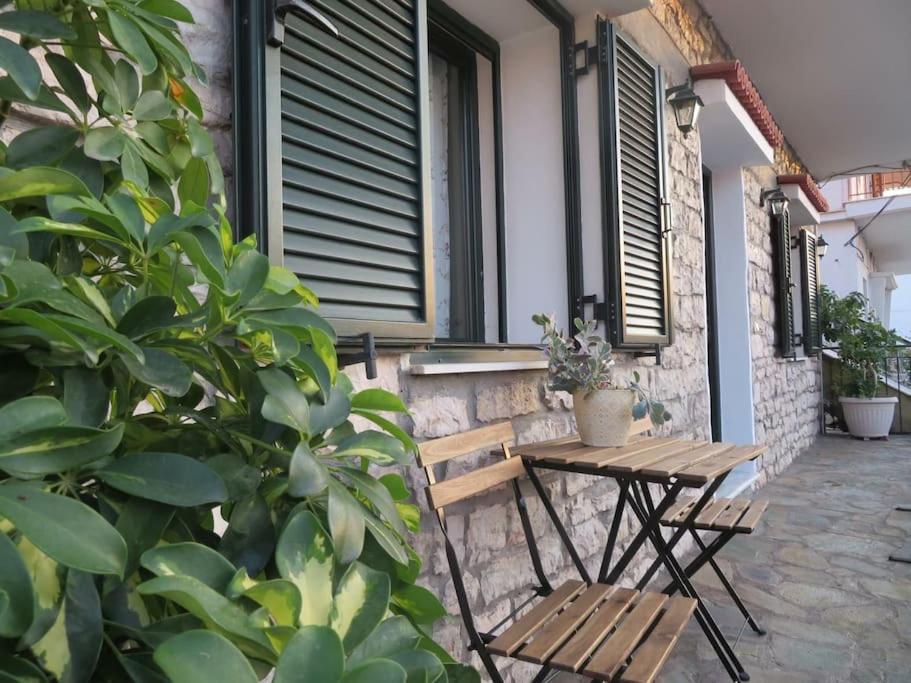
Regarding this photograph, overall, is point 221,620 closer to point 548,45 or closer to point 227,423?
point 227,423

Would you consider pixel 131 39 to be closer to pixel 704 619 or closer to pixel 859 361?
pixel 704 619

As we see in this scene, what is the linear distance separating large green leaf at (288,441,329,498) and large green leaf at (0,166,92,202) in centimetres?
28

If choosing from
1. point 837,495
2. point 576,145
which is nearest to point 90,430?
point 576,145

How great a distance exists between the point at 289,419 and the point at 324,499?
0.09 meters

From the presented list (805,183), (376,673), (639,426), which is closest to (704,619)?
(639,426)

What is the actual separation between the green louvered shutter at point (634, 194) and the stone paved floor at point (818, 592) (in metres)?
1.25

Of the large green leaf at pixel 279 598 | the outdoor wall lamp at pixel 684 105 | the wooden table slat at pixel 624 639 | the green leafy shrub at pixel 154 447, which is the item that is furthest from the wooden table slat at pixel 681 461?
the outdoor wall lamp at pixel 684 105

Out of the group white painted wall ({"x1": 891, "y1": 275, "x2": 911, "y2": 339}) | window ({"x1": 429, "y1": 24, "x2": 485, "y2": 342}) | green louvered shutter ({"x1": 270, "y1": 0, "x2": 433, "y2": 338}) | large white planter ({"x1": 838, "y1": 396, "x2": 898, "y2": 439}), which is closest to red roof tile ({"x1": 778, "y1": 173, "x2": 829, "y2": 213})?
large white planter ({"x1": 838, "y1": 396, "x2": 898, "y2": 439})

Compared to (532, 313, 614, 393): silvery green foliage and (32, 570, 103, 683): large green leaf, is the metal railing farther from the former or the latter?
(32, 570, 103, 683): large green leaf

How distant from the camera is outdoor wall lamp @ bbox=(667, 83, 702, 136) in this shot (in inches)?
134

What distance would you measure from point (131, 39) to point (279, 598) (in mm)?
549

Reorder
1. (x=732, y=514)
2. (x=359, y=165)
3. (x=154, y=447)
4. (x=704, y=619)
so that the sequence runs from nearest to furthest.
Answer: (x=154, y=447)
(x=359, y=165)
(x=704, y=619)
(x=732, y=514)

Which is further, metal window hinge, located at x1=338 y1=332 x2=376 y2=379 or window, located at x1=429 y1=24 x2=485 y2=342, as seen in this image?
window, located at x1=429 y1=24 x2=485 y2=342

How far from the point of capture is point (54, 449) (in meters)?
0.41
